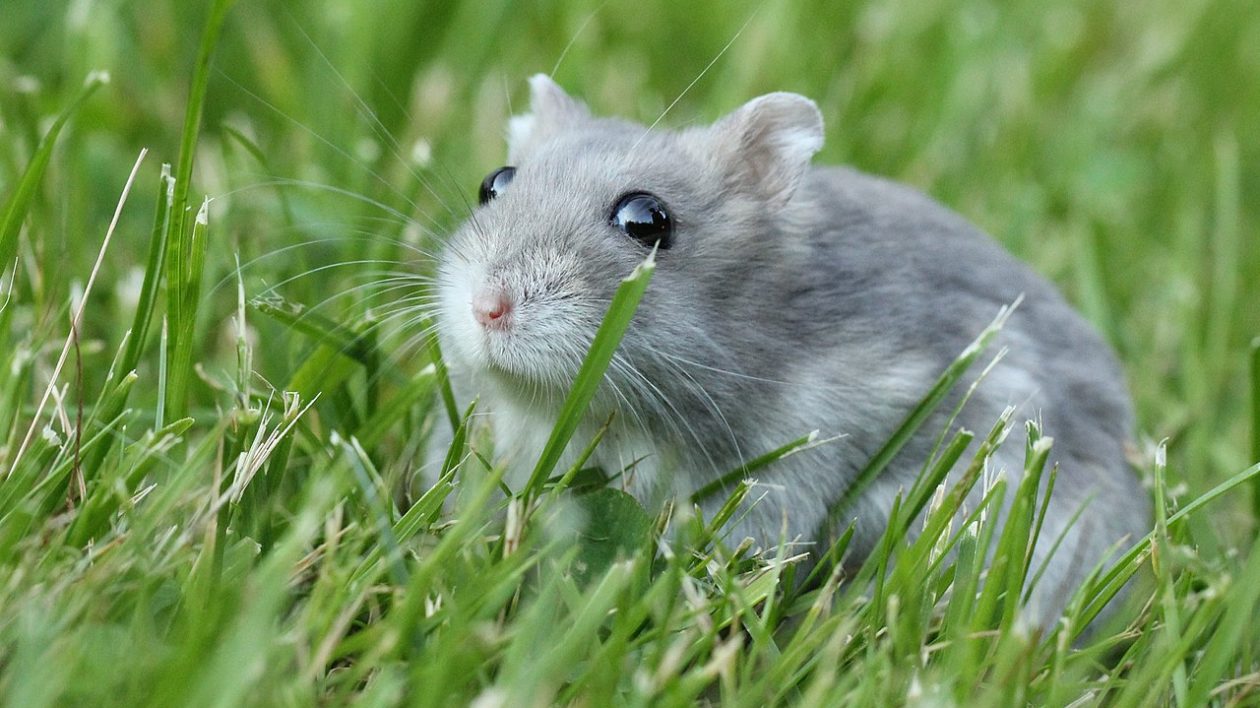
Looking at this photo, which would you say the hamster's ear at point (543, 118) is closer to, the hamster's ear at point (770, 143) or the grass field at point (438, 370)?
the grass field at point (438, 370)

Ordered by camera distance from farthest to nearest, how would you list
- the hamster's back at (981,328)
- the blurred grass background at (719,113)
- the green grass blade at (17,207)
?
the blurred grass background at (719,113)
the hamster's back at (981,328)
the green grass blade at (17,207)

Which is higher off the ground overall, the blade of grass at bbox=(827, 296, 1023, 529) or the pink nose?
the pink nose

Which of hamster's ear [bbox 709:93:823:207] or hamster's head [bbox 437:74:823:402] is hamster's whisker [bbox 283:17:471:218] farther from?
hamster's ear [bbox 709:93:823:207]

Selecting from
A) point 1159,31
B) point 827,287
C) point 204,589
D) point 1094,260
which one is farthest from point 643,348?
point 1159,31

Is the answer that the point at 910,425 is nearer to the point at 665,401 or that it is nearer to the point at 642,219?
the point at 665,401

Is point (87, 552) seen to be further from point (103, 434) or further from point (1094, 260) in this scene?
point (1094, 260)

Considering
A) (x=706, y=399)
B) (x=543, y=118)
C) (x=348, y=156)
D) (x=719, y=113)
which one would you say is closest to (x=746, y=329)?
(x=706, y=399)

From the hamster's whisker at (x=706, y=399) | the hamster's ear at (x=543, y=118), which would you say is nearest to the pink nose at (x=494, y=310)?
the hamster's whisker at (x=706, y=399)

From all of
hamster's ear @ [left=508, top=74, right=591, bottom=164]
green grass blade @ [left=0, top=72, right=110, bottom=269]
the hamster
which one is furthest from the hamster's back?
green grass blade @ [left=0, top=72, right=110, bottom=269]
